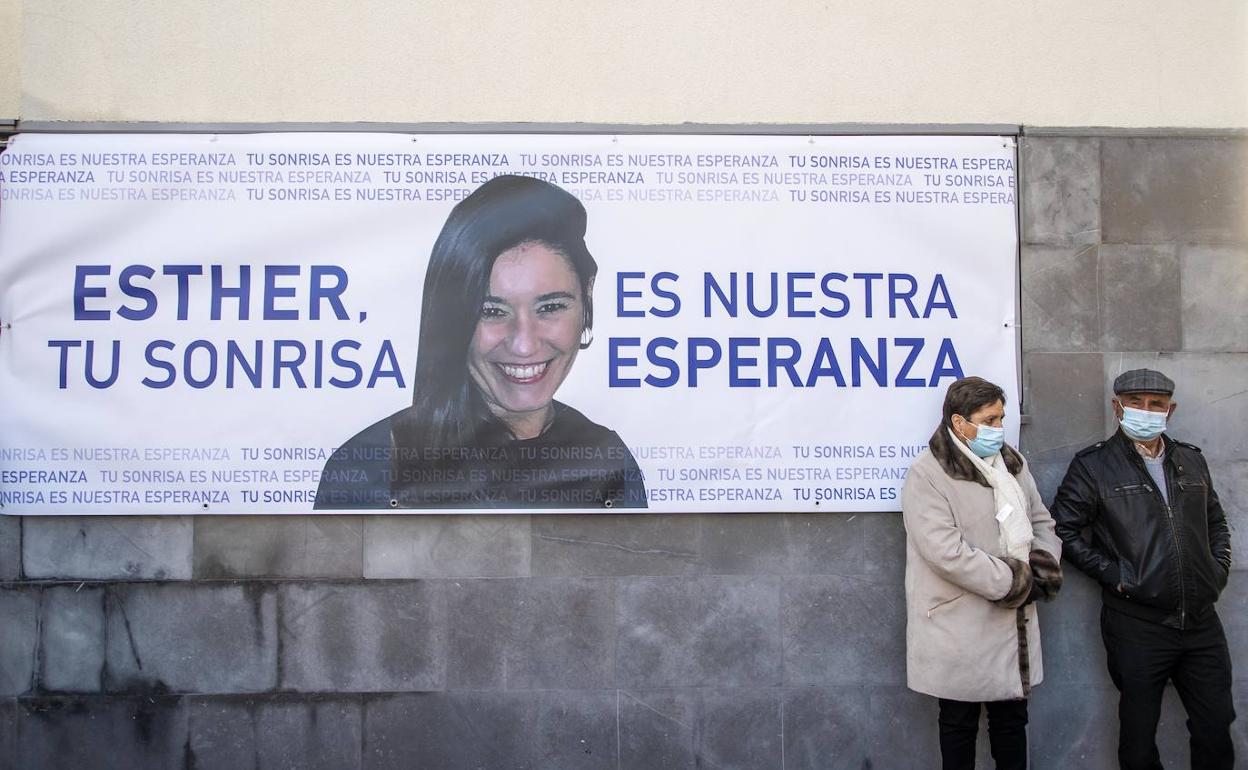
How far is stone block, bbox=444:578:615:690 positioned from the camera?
466 cm

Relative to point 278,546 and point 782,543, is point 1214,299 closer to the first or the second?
point 782,543

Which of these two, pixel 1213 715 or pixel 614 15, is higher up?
pixel 614 15

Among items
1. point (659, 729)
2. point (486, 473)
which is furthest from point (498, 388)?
point (659, 729)

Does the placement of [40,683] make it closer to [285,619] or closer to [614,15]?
[285,619]

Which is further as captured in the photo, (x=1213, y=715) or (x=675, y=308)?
(x=675, y=308)

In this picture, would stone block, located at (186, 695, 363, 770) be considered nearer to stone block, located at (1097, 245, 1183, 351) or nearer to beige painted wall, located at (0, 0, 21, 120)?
beige painted wall, located at (0, 0, 21, 120)

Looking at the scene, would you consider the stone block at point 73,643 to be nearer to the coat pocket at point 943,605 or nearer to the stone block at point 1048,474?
the coat pocket at point 943,605

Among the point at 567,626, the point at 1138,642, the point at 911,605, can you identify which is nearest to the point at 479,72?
the point at 567,626

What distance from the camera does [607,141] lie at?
475 centimetres

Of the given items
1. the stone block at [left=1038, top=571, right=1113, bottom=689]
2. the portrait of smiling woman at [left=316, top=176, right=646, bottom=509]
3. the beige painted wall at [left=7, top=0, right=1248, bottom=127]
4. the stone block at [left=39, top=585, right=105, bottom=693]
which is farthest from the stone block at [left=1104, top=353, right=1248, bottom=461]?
the stone block at [left=39, top=585, right=105, bottom=693]

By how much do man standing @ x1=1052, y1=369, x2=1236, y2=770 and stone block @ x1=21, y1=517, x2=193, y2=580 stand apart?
158 inches

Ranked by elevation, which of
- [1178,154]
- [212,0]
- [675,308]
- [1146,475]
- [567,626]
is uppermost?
[212,0]

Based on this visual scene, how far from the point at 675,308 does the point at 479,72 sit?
1459mm

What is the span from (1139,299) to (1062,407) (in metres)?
0.63
